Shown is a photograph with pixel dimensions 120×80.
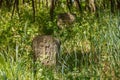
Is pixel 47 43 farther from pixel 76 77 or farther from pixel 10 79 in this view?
pixel 10 79

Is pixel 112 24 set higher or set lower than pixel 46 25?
higher

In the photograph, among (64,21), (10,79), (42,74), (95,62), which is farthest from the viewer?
(64,21)

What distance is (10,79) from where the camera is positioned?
293 cm

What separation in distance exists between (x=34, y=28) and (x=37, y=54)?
9.35 ft

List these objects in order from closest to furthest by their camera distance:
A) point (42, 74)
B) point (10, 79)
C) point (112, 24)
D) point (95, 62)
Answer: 1. point (10, 79)
2. point (112, 24)
3. point (95, 62)
4. point (42, 74)

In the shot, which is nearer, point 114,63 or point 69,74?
point 114,63

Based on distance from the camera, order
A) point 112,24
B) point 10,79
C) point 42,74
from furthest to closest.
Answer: point 42,74 < point 112,24 < point 10,79

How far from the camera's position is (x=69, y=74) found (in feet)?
11.5

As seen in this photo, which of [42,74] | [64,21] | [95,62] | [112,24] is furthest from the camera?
[64,21]

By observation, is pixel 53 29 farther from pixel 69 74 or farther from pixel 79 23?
pixel 69 74

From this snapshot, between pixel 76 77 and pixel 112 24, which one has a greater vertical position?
pixel 112 24

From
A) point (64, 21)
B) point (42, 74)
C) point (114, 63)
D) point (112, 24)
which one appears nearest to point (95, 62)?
point (114, 63)

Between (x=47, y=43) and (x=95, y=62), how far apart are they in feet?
3.21

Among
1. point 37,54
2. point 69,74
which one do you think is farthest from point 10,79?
point 37,54
